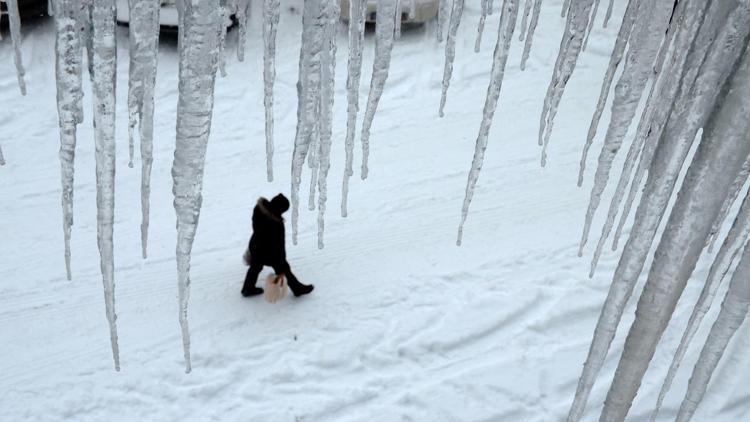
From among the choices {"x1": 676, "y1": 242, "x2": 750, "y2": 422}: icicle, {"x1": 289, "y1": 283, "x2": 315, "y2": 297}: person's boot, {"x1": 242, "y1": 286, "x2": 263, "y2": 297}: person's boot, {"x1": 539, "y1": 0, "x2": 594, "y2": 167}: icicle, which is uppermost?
{"x1": 539, "y1": 0, "x2": 594, "y2": 167}: icicle

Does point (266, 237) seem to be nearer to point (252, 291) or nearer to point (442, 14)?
point (252, 291)

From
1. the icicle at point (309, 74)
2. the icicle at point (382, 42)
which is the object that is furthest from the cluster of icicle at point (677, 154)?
the icicle at point (309, 74)

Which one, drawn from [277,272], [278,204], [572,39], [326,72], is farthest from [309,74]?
[277,272]

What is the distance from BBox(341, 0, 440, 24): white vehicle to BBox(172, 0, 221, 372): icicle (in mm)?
5469

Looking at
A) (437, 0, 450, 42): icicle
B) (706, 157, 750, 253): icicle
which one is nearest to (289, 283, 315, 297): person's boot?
(706, 157, 750, 253): icicle

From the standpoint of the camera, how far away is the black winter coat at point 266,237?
14.3ft

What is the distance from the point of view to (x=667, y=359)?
4.68m

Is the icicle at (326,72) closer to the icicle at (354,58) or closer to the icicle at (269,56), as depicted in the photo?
the icicle at (354,58)

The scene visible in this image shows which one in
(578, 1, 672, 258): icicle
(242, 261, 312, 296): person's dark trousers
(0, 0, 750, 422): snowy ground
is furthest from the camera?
(242, 261, 312, 296): person's dark trousers

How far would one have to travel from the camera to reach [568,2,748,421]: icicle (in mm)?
2098

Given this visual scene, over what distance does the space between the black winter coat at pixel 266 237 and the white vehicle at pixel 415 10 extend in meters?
3.69

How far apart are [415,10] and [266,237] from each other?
3.95 m

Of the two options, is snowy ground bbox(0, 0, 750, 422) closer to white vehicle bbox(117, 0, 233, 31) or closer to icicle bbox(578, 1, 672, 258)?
white vehicle bbox(117, 0, 233, 31)

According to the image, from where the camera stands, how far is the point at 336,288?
495cm
